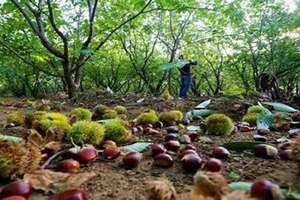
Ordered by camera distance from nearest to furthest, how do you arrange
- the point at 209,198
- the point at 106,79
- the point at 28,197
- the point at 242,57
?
the point at 209,198
the point at 28,197
the point at 242,57
the point at 106,79

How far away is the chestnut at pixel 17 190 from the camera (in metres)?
0.98

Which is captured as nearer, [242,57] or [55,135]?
[55,135]

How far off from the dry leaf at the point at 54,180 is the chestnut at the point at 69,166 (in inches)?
2.5

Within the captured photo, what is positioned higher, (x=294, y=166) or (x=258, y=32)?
(x=258, y=32)

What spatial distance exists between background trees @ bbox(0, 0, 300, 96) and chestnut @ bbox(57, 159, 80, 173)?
9.72ft

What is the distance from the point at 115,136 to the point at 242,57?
430 inches

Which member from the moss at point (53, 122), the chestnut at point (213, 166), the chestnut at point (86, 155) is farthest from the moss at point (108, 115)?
the chestnut at point (213, 166)

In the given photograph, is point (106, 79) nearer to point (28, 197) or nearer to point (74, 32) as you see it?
point (74, 32)

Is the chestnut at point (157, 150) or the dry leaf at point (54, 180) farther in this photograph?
the chestnut at point (157, 150)

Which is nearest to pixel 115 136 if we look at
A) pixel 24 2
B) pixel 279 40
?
pixel 24 2

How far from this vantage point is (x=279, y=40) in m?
10.0

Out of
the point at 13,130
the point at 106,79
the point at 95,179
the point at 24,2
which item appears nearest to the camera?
the point at 95,179

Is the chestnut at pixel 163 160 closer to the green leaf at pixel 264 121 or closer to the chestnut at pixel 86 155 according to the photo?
the chestnut at pixel 86 155

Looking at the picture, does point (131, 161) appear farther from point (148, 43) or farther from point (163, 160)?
point (148, 43)
